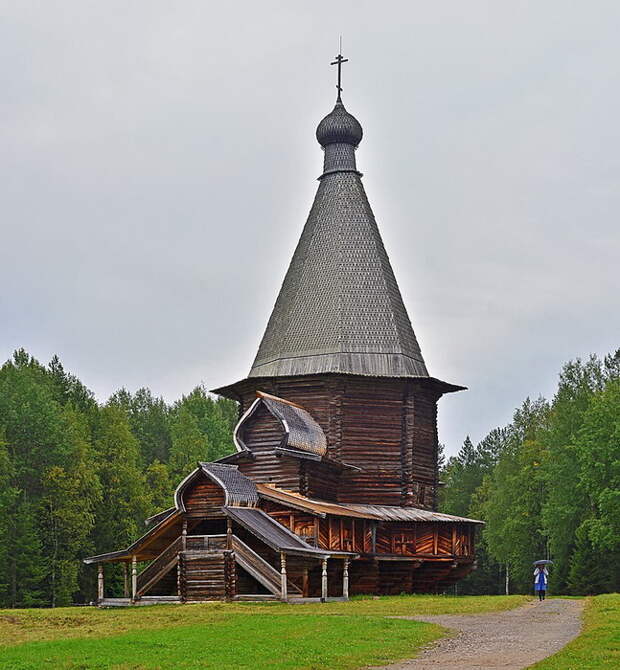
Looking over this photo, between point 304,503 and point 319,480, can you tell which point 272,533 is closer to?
point 304,503

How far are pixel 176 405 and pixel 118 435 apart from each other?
29.4m

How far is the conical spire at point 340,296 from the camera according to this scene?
35281 mm

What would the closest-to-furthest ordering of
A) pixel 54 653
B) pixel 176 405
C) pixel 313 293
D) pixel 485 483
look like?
pixel 54 653
pixel 313 293
pixel 485 483
pixel 176 405

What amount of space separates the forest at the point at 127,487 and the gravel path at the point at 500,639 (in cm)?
1843

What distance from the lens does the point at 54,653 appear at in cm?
1580

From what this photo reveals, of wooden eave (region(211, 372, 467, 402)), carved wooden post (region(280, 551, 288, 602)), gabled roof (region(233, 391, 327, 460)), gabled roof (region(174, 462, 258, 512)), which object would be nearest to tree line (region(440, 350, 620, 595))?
wooden eave (region(211, 372, 467, 402))

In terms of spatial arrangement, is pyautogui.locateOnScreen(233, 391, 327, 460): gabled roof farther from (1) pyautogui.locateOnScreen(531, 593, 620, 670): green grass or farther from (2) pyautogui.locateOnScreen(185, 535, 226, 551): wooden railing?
(1) pyautogui.locateOnScreen(531, 593, 620, 670): green grass

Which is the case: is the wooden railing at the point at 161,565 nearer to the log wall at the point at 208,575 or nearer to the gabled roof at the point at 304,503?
the log wall at the point at 208,575

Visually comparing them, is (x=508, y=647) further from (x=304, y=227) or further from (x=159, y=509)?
(x=159, y=509)

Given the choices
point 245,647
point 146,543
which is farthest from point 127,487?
point 245,647

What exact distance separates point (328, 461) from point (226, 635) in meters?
15.0

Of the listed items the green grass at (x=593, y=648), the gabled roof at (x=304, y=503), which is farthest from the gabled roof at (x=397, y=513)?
the green grass at (x=593, y=648)

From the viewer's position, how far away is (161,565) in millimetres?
29094

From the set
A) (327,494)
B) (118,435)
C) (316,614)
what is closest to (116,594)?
(118,435)
